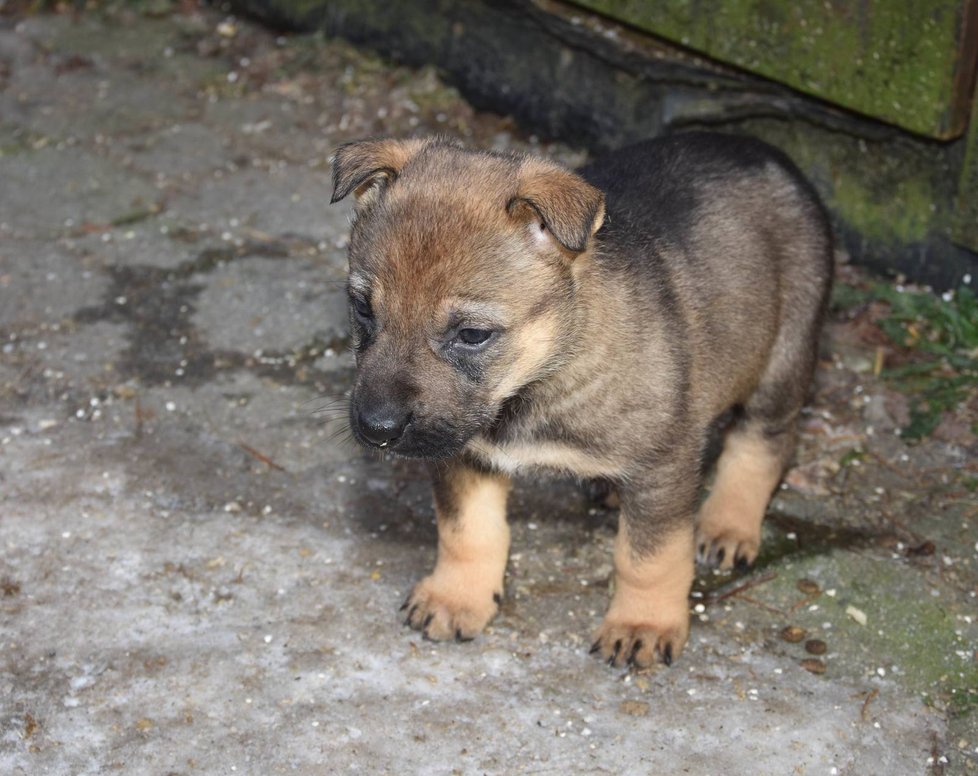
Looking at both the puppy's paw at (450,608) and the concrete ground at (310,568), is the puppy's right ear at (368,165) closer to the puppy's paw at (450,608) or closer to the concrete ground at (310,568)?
the puppy's paw at (450,608)

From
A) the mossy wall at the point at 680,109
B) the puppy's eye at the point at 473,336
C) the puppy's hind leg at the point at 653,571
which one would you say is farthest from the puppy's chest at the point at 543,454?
the mossy wall at the point at 680,109

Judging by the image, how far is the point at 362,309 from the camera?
4.13 meters

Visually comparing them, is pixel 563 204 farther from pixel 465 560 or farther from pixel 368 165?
pixel 465 560

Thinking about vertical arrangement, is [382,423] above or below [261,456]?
above

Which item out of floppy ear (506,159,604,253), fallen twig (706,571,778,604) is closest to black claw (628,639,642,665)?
fallen twig (706,571,778,604)

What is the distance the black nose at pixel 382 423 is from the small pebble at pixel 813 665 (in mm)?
1703

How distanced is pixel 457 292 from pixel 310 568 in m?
1.59

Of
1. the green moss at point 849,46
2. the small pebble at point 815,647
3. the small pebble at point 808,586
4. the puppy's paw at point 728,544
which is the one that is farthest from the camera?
the green moss at point 849,46

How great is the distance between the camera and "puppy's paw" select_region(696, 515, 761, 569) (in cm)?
516

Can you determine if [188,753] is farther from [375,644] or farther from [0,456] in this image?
[0,456]

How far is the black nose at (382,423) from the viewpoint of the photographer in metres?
3.93

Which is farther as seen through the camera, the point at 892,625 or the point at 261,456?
the point at 261,456

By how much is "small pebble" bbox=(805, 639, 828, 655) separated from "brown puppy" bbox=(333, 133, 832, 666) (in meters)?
0.44

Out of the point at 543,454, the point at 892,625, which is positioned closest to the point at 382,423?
the point at 543,454
